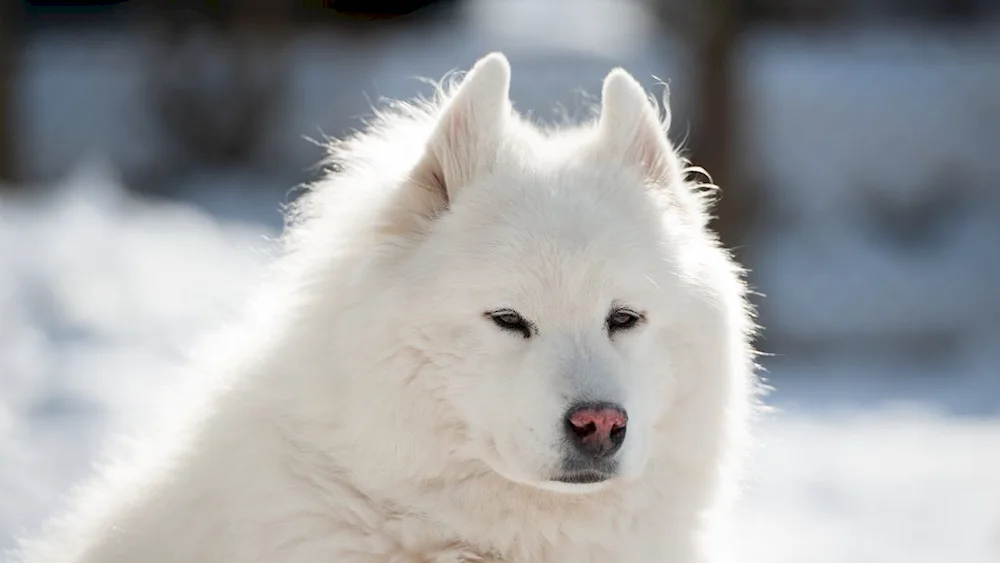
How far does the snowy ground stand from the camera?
620 centimetres

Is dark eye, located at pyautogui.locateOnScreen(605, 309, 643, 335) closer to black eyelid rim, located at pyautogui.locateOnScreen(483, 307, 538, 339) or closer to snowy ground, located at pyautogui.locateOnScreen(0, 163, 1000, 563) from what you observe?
black eyelid rim, located at pyautogui.locateOnScreen(483, 307, 538, 339)

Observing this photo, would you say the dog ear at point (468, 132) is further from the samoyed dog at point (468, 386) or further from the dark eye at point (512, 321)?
the dark eye at point (512, 321)

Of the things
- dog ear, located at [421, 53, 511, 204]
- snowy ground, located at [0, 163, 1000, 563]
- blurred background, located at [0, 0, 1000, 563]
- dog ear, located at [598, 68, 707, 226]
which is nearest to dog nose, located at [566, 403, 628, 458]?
dog ear, located at [421, 53, 511, 204]

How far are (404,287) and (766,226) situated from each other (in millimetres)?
10927

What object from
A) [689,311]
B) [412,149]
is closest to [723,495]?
[689,311]

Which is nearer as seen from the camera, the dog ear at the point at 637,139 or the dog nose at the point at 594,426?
the dog nose at the point at 594,426

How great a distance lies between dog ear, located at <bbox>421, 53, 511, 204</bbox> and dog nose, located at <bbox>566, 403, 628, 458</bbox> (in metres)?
0.81

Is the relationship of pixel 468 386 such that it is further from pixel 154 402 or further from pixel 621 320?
pixel 154 402

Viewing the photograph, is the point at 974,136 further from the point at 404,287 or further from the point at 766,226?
the point at 404,287

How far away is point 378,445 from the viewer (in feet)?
11.7

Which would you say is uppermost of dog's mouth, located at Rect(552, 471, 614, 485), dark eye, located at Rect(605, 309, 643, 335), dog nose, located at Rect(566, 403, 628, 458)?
dark eye, located at Rect(605, 309, 643, 335)

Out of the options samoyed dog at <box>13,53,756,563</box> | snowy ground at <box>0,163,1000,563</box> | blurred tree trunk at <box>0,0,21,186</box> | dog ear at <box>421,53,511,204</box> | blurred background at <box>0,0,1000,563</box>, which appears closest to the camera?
samoyed dog at <box>13,53,756,563</box>

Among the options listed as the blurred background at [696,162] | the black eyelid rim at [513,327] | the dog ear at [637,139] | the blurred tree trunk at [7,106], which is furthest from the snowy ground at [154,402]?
the blurred tree trunk at [7,106]

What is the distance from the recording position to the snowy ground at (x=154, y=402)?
6.20 m
